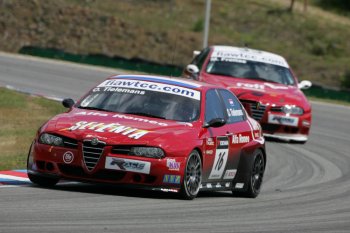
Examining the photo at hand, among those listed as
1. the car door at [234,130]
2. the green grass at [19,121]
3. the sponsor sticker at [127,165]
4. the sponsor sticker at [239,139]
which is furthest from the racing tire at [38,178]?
the green grass at [19,121]

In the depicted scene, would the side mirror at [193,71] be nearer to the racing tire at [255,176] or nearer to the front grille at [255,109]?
the front grille at [255,109]

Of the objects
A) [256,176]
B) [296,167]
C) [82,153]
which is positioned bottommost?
[296,167]

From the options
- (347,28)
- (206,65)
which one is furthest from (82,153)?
(347,28)

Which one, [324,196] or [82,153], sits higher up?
[82,153]

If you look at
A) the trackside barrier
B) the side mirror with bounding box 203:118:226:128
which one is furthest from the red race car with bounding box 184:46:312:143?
the trackside barrier

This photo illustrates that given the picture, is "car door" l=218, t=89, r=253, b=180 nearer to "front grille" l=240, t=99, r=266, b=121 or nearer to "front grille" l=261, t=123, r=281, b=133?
"front grille" l=240, t=99, r=266, b=121

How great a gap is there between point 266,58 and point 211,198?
10.2 metres

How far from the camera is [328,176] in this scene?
15398mm

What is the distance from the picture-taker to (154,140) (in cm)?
1027

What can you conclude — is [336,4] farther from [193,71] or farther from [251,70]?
[193,71]

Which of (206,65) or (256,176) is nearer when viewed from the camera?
(256,176)

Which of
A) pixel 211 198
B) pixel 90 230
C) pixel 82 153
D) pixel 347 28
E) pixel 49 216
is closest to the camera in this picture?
pixel 90 230

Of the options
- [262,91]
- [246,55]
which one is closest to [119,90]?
[262,91]

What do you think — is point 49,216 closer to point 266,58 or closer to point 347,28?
point 266,58
